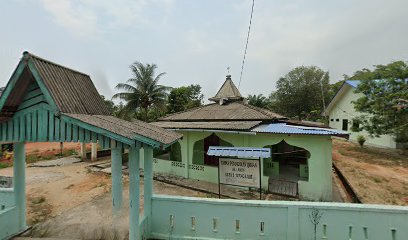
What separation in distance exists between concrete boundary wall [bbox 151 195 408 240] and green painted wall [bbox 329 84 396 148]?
23021 millimetres

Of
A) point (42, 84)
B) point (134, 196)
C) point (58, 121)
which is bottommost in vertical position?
point (134, 196)

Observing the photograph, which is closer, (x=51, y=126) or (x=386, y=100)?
(x=51, y=126)

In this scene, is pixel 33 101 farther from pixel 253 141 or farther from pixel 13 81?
pixel 253 141

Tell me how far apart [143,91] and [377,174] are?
19110 mm

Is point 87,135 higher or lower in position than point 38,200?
higher

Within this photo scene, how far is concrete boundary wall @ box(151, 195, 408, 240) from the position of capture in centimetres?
437

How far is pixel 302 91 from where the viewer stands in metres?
42.3

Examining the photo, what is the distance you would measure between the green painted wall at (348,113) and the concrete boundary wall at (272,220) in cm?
2302

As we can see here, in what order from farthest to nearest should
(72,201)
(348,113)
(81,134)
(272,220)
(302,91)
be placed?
(302,91) → (348,113) → (72,201) → (272,220) → (81,134)

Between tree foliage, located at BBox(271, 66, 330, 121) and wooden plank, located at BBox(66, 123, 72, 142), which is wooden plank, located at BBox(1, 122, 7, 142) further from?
tree foliage, located at BBox(271, 66, 330, 121)

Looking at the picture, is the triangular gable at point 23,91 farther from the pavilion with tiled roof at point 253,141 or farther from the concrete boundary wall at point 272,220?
the pavilion with tiled roof at point 253,141

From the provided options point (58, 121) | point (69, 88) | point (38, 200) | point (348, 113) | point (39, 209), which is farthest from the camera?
point (348, 113)

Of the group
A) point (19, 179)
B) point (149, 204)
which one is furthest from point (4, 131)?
point (149, 204)

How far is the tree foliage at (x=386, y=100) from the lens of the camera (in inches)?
711
